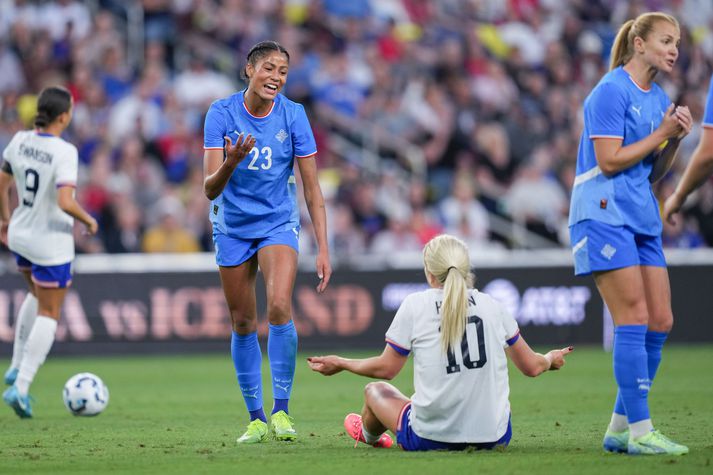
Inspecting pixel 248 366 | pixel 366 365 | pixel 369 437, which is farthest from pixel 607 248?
pixel 248 366

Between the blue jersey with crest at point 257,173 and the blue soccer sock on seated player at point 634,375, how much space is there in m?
2.42

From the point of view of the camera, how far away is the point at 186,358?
630 inches

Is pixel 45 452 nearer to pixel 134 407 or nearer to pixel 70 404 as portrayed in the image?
pixel 70 404

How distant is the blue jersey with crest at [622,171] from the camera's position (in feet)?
20.4

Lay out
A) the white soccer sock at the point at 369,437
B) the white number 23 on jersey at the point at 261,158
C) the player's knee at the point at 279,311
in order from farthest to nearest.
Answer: the white number 23 on jersey at the point at 261,158 < the player's knee at the point at 279,311 < the white soccer sock at the point at 369,437

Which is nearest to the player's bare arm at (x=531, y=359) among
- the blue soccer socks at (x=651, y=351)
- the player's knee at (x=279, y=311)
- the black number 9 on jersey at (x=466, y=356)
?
the black number 9 on jersey at (x=466, y=356)

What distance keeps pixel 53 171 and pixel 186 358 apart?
6.87 meters

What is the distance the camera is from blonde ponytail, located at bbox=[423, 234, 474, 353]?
19.7ft

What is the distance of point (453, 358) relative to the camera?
608 cm

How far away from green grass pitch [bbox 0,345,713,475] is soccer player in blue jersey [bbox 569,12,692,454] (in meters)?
0.39

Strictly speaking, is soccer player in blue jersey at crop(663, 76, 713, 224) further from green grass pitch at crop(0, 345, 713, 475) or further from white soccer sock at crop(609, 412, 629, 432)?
green grass pitch at crop(0, 345, 713, 475)

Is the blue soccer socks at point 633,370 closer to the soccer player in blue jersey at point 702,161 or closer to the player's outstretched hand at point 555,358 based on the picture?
the player's outstretched hand at point 555,358

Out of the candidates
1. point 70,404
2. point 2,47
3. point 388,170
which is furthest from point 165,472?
point 2,47

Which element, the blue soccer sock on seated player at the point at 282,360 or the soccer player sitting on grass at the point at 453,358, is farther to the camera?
the blue soccer sock on seated player at the point at 282,360
